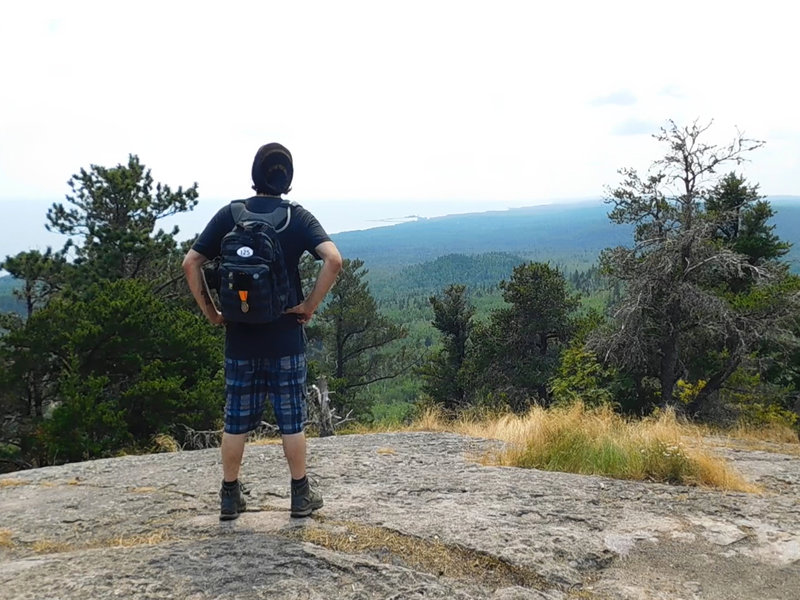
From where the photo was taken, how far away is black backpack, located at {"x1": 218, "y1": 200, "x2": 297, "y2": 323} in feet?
Answer: 9.87

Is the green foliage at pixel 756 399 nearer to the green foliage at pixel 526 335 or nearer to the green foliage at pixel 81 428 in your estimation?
the green foliage at pixel 526 335

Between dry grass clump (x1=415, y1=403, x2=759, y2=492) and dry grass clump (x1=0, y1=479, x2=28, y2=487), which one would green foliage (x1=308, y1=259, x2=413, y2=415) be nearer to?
dry grass clump (x1=415, y1=403, x2=759, y2=492)

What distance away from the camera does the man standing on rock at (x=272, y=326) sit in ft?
10.5

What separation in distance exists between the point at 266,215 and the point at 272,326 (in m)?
0.60

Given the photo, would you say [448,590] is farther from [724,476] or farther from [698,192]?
[698,192]

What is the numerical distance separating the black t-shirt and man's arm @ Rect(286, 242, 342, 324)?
0.05 m

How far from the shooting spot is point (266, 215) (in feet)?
10.5

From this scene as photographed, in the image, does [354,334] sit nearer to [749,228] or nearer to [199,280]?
[749,228]

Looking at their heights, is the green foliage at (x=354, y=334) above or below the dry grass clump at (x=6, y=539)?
below

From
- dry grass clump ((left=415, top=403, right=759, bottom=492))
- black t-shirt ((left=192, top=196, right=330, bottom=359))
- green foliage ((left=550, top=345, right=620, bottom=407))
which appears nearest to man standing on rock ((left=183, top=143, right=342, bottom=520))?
black t-shirt ((left=192, top=196, right=330, bottom=359))

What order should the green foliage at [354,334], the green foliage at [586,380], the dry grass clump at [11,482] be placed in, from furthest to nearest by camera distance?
the green foliage at [354,334], the green foliage at [586,380], the dry grass clump at [11,482]

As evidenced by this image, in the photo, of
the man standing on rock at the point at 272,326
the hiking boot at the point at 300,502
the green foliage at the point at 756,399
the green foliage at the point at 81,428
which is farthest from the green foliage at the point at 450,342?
the man standing on rock at the point at 272,326

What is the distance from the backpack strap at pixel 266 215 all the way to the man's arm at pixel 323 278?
0.76 ft

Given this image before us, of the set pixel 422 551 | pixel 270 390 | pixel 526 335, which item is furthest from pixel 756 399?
pixel 270 390
